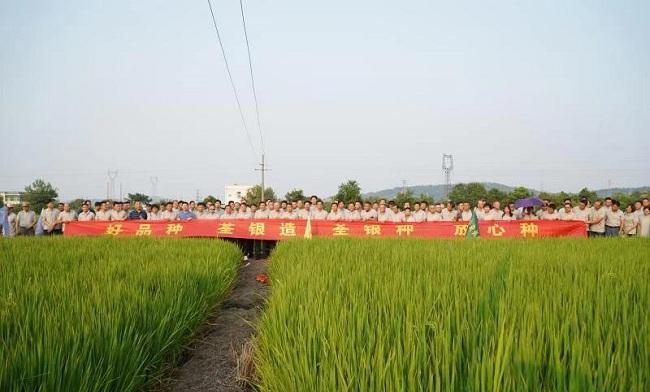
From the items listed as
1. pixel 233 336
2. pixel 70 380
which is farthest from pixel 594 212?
pixel 70 380

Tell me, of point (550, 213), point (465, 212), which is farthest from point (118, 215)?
point (550, 213)

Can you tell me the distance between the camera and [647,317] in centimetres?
169

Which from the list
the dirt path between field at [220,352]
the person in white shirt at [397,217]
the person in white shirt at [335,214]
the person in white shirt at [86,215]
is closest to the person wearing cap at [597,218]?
the person in white shirt at [397,217]

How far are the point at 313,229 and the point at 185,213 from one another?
147 inches

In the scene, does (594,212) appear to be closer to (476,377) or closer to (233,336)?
(233,336)

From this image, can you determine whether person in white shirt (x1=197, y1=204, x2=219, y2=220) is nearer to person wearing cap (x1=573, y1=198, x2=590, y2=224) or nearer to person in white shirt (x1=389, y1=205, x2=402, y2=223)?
person in white shirt (x1=389, y1=205, x2=402, y2=223)

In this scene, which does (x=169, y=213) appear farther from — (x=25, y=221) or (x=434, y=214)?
(x=434, y=214)

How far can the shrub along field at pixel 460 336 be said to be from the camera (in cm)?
122

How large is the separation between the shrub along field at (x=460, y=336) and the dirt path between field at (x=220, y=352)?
19.1 inches

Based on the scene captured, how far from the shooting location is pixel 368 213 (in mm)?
10180

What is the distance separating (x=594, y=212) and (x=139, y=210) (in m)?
11.9

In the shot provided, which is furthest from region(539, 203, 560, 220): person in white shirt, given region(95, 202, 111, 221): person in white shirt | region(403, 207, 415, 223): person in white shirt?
region(95, 202, 111, 221): person in white shirt

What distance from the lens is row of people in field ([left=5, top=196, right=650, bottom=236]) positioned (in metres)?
8.98

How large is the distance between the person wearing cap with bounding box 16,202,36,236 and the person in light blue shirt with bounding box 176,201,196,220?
3884 mm
